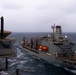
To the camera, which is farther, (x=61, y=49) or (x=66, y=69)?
(x=61, y=49)

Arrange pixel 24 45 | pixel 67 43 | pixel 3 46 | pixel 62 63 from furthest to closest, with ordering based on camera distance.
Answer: pixel 24 45 < pixel 67 43 < pixel 62 63 < pixel 3 46

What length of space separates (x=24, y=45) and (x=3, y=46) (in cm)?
9156

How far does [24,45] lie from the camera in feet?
400

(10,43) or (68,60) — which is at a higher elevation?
(10,43)

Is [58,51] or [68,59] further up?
[58,51]

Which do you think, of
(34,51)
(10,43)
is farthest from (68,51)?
(10,43)

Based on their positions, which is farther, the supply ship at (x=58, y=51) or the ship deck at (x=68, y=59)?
the supply ship at (x=58, y=51)

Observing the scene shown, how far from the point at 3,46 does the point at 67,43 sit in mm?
46142

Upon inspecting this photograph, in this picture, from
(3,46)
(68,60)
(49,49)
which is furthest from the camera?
(49,49)

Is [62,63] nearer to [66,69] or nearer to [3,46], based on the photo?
[66,69]

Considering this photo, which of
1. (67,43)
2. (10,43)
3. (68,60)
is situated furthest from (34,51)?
(10,43)

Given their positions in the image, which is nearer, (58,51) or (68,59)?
(68,59)

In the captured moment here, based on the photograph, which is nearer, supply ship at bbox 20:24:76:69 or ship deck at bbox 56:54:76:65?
ship deck at bbox 56:54:76:65

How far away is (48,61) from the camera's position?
79.7 metres
